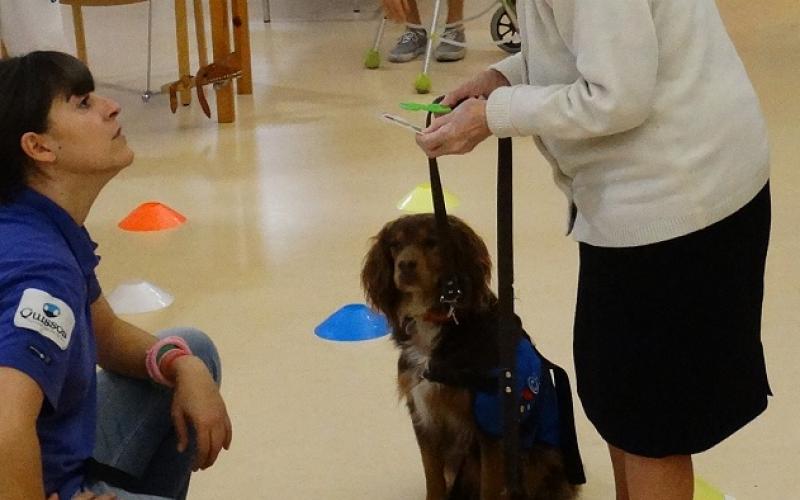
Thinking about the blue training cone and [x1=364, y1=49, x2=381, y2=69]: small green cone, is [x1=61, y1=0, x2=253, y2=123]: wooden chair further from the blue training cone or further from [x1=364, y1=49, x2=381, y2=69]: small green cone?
the blue training cone

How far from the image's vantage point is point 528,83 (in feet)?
4.72

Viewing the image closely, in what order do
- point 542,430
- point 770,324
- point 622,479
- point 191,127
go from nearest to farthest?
point 622,479, point 542,430, point 770,324, point 191,127

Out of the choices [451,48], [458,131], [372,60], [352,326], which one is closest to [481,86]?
[458,131]

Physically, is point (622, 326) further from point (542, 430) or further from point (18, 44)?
point (18, 44)

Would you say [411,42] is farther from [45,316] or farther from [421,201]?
[45,316]

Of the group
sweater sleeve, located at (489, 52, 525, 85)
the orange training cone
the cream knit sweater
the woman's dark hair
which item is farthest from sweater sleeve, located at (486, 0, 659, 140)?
the orange training cone

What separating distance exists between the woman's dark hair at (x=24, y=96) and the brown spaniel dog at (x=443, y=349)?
660 millimetres

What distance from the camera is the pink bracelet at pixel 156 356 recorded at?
1.54 meters

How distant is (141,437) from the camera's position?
5.07 ft

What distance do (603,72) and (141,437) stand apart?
82 centimetres

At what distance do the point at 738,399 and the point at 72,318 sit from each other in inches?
33.5

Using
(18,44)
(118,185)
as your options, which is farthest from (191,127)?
(18,44)

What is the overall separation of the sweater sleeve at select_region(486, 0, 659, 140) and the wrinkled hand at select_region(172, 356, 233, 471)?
1.90 feet

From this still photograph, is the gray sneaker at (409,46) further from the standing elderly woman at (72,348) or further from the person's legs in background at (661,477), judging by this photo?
the person's legs in background at (661,477)
